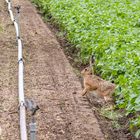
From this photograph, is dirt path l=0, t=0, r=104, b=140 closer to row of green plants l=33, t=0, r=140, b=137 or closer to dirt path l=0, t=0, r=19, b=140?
dirt path l=0, t=0, r=19, b=140

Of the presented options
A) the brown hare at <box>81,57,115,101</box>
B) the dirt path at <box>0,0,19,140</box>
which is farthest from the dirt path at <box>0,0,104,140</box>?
the brown hare at <box>81,57,115,101</box>

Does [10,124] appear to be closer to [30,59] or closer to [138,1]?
[30,59]

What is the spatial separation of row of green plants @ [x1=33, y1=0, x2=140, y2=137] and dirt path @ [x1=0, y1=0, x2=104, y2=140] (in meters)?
0.62

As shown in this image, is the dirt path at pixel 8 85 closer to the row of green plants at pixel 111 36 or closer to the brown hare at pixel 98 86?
the brown hare at pixel 98 86

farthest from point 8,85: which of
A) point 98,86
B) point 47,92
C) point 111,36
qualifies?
point 111,36

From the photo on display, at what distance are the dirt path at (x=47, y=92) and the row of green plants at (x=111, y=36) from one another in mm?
619

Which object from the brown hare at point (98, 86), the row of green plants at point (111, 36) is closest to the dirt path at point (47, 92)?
the brown hare at point (98, 86)

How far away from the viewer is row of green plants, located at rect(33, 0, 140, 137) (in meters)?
7.62

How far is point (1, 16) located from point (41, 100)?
9131 mm

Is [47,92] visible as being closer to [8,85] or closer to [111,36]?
[8,85]

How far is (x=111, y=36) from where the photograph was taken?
1043 cm

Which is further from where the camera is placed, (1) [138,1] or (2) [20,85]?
(1) [138,1]

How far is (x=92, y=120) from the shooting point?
23.8 ft

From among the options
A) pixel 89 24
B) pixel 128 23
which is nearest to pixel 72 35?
pixel 89 24
